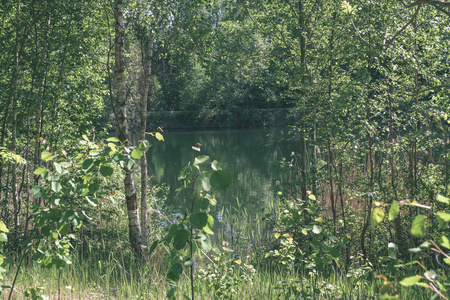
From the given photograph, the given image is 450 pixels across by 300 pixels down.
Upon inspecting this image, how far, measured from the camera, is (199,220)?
1.76 meters

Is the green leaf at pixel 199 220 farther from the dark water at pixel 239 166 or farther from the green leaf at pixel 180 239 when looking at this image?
the dark water at pixel 239 166

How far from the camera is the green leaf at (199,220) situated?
175cm

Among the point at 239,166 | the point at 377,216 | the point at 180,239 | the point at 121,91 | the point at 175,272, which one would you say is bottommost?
the point at 239,166

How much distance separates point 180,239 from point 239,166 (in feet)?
53.5

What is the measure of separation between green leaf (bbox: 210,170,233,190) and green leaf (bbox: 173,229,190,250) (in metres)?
0.27

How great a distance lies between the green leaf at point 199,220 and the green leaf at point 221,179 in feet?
0.48

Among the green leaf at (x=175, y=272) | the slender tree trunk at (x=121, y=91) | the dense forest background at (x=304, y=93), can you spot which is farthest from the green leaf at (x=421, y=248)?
the slender tree trunk at (x=121, y=91)

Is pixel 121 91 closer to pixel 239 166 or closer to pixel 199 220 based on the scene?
pixel 199 220

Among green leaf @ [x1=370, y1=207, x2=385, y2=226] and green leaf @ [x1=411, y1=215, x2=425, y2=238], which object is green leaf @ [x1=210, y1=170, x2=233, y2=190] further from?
green leaf @ [x1=411, y1=215, x2=425, y2=238]

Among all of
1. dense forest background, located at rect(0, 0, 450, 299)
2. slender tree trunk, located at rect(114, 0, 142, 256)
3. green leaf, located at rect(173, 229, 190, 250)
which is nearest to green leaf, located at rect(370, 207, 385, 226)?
green leaf, located at rect(173, 229, 190, 250)

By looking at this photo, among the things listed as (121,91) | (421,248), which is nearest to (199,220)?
(421,248)

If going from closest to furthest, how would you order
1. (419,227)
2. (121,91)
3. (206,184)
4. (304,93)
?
(419,227)
(206,184)
(121,91)
(304,93)

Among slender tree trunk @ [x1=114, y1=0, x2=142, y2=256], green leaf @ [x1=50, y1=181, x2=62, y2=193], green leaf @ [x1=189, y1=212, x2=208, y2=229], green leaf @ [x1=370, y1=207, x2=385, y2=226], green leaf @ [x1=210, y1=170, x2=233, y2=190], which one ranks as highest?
slender tree trunk @ [x1=114, y1=0, x2=142, y2=256]

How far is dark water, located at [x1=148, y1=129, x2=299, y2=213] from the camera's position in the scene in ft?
36.0
